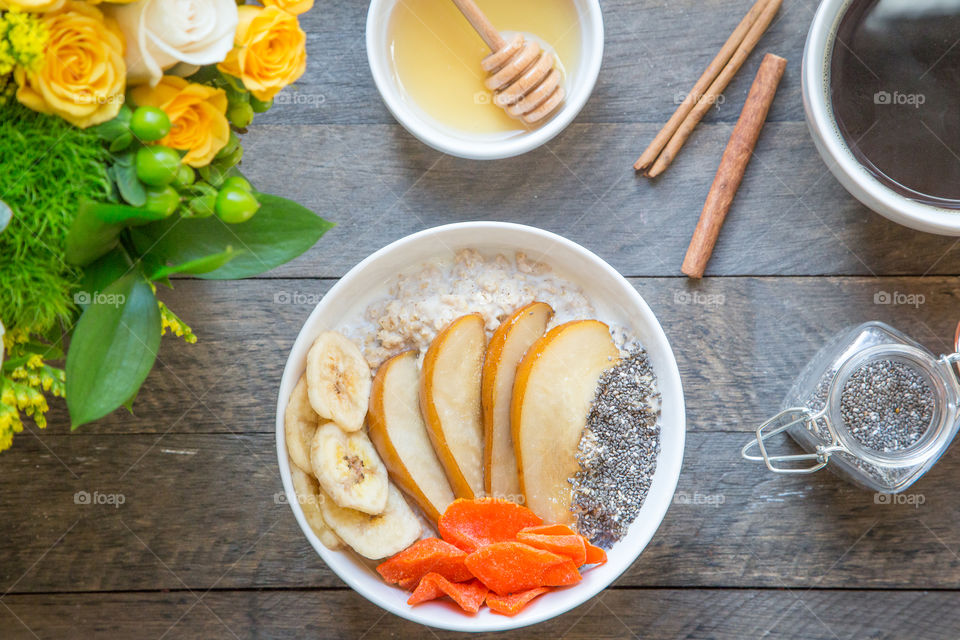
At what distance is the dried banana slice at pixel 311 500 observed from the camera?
95 cm

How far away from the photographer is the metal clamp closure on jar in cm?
100

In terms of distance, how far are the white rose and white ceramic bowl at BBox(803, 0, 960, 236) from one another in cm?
70

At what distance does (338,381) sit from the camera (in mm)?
956

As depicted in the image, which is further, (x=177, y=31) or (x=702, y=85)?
(x=702, y=85)

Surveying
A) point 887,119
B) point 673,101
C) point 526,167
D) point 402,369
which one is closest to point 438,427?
point 402,369

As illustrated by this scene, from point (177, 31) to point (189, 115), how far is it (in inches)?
3.3

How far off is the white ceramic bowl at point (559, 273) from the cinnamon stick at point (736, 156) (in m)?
0.16

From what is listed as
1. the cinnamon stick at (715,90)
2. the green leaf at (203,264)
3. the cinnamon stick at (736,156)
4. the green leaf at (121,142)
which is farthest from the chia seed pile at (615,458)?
the green leaf at (121,142)

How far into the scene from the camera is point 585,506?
3.31 ft

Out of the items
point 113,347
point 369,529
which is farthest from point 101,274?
point 369,529

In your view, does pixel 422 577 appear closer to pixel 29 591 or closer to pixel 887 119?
pixel 29 591

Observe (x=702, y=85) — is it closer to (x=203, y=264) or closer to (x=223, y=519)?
(x=203, y=264)

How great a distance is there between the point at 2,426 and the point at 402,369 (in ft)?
1.54

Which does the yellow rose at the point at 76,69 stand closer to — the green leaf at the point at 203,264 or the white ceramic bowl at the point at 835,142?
the green leaf at the point at 203,264
